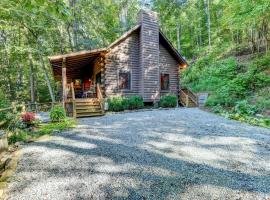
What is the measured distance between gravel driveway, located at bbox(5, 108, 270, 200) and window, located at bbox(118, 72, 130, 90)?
8.56 metres

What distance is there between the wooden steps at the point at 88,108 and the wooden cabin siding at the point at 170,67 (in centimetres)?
600

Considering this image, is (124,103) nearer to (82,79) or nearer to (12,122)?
(12,122)

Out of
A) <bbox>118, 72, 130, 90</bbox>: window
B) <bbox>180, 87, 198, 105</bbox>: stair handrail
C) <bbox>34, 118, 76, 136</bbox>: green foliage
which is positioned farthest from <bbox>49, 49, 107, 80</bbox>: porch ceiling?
<bbox>180, 87, 198, 105</bbox>: stair handrail

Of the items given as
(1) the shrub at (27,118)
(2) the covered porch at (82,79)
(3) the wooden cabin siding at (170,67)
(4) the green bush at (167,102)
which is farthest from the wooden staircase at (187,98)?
(1) the shrub at (27,118)

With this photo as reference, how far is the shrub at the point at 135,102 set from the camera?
46.6ft

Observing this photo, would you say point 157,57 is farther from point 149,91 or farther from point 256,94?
point 256,94

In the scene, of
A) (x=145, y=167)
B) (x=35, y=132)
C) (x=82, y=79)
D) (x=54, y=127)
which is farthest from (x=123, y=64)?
(x=145, y=167)

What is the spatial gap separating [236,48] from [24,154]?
23.9 metres

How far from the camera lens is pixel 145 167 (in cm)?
455

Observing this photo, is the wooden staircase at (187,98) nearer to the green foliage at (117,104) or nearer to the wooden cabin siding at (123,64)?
the wooden cabin siding at (123,64)

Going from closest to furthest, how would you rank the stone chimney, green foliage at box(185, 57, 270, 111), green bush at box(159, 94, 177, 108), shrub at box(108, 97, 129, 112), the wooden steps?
the wooden steps, shrub at box(108, 97, 129, 112), green foliage at box(185, 57, 270, 111), green bush at box(159, 94, 177, 108), the stone chimney

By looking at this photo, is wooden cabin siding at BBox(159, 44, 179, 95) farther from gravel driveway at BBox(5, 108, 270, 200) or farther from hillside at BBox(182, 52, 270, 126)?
gravel driveway at BBox(5, 108, 270, 200)

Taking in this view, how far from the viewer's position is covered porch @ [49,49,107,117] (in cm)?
1215

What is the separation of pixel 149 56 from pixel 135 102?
12.6 ft
